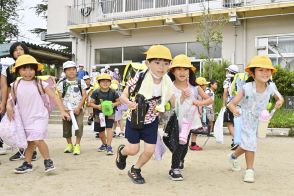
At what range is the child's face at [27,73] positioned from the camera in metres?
5.48

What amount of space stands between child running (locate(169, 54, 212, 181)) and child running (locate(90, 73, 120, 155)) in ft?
7.58

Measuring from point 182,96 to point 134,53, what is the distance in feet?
52.1

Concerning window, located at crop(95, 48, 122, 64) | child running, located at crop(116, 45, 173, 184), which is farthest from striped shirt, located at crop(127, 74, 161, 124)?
window, located at crop(95, 48, 122, 64)

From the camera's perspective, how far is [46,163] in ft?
17.6

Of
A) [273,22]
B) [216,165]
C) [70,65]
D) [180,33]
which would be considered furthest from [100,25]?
[216,165]

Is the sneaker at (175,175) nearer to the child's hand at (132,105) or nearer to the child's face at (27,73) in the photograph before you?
the child's hand at (132,105)

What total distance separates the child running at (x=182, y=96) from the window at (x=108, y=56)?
1592cm

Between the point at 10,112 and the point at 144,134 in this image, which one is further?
the point at 10,112

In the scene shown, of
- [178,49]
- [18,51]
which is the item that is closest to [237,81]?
[18,51]

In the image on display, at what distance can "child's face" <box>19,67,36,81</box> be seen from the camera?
548 centimetres

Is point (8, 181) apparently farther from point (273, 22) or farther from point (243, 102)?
point (273, 22)

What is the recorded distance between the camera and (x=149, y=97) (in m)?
4.90

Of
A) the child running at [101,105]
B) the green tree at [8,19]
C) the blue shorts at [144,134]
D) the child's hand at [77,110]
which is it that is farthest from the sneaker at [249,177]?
the green tree at [8,19]

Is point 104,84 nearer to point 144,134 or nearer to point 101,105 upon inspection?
point 101,105
